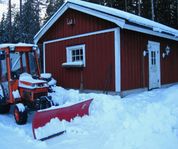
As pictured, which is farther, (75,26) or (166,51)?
(166,51)

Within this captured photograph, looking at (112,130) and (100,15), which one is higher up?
(100,15)

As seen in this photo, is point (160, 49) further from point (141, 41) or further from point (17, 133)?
point (17, 133)


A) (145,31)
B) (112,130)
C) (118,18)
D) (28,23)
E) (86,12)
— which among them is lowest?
(112,130)

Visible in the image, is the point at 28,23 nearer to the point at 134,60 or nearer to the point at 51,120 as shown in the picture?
the point at 134,60

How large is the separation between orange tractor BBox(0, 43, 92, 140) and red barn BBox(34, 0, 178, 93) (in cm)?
341

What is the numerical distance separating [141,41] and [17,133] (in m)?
7.04

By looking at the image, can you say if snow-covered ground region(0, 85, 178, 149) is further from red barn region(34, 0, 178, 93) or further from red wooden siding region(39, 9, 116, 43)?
red wooden siding region(39, 9, 116, 43)

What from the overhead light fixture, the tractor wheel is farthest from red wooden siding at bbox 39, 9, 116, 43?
the tractor wheel

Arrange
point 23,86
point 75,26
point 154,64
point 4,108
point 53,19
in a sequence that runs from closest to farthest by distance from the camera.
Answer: point 23,86, point 4,108, point 75,26, point 154,64, point 53,19

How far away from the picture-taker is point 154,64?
12508mm

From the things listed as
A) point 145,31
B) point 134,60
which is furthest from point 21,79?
point 145,31

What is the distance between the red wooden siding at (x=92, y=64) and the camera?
10602 mm

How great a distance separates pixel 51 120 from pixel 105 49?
5.29 m

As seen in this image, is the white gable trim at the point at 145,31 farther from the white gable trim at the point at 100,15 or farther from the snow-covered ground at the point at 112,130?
the snow-covered ground at the point at 112,130
